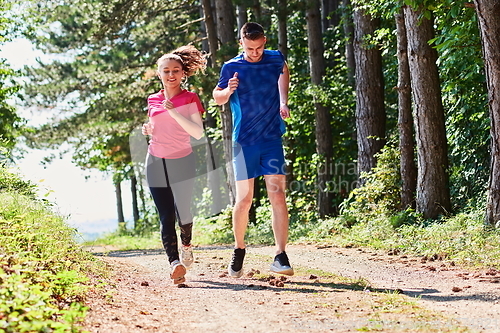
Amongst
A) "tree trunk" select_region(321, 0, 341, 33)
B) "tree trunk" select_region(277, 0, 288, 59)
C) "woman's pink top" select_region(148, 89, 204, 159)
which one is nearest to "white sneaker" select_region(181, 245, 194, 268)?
"woman's pink top" select_region(148, 89, 204, 159)

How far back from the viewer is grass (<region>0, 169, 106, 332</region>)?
4102 millimetres

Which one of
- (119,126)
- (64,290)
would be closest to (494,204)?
(64,290)

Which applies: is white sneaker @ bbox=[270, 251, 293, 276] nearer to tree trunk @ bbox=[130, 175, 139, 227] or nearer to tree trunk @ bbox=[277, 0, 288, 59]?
tree trunk @ bbox=[277, 0, 288, 59]

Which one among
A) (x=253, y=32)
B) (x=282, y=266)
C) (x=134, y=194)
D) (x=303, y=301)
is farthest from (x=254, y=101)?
(x=134, y=194)

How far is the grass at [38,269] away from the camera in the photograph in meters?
4.10

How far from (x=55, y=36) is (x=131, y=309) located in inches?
1161

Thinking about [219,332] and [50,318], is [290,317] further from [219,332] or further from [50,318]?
[50,318]

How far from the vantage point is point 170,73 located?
7.44 m

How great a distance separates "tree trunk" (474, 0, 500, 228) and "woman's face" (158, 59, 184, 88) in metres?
4.86

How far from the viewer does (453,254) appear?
31.3ft

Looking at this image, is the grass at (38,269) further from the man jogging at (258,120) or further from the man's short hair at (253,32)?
the man's short hair at (253,32)

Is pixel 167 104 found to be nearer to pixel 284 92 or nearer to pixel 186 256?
pixel 284 92

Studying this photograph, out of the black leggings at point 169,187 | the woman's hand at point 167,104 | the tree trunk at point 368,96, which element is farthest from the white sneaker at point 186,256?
the tree trunk at point 368,96

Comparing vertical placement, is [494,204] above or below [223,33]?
below
